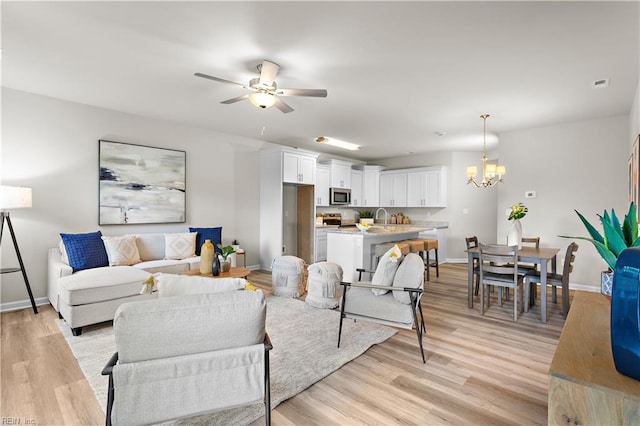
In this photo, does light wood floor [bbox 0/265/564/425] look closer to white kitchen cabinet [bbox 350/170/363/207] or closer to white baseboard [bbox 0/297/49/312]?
white baseboard [bbox 0/297/49/312]

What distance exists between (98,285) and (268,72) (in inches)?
108

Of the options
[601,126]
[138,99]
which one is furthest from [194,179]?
[601,126]

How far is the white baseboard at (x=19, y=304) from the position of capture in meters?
3.78

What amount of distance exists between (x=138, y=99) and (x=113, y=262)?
2144mm

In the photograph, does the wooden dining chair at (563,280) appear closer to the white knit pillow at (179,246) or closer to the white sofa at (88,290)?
the white sofa at (88,290)

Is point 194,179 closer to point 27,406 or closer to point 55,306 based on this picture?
point 55,306

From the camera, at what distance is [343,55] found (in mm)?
2875

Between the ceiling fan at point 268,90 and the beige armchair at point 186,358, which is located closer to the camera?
the beige armchair at point 186,358

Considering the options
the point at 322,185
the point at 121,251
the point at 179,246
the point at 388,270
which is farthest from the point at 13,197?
the point at 322,185

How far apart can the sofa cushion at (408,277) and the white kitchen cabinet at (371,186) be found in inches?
226

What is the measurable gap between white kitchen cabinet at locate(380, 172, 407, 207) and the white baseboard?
7100 mm

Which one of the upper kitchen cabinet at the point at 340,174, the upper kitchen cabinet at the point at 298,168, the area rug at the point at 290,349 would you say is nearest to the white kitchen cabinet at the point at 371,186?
the upper kitchen cabinet at the point at 340,174

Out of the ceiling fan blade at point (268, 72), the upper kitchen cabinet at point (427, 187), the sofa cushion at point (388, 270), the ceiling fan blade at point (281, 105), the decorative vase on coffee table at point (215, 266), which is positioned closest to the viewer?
the sofa cushion at point (388, 270)

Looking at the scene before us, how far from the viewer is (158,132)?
16.6ft
